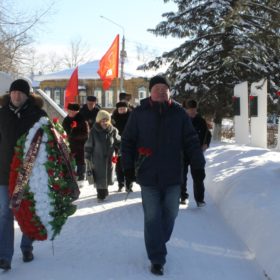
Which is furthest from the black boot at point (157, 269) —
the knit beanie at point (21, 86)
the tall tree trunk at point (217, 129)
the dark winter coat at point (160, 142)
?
the tall tree trunk at point (217, 129)

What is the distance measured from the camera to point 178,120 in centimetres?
459

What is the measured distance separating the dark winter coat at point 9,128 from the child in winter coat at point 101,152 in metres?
3.60

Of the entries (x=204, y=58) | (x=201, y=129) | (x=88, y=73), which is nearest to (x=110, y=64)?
(x=204, y=58)

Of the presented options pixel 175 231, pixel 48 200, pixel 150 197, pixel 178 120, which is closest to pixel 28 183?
pixel 48 200

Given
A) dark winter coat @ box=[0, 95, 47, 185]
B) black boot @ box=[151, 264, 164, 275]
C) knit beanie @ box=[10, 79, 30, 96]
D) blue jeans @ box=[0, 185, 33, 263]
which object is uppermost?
knit beanie @ box=[10, 79, 30, 96]

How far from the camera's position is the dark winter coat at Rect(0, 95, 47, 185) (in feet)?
14.5

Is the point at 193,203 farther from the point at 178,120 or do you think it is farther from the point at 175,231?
the point at 178,120

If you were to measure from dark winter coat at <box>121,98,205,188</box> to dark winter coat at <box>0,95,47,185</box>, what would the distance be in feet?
3.30

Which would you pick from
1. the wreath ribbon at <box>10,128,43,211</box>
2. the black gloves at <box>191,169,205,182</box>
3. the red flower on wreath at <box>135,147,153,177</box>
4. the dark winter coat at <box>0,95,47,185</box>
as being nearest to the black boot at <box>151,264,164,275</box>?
the red flower on wreath at <box>135,147,153,177</box>

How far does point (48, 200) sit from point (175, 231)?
2336mm

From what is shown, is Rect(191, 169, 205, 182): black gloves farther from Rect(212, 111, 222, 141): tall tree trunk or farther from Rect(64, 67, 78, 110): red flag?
Rect(212, 111, 222, 141): tall tree trunk

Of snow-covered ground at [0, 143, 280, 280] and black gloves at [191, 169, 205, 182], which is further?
black gloves at [191, 169, 205, 182]

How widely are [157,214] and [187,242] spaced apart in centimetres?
129

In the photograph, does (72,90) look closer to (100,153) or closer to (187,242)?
(100,153)
